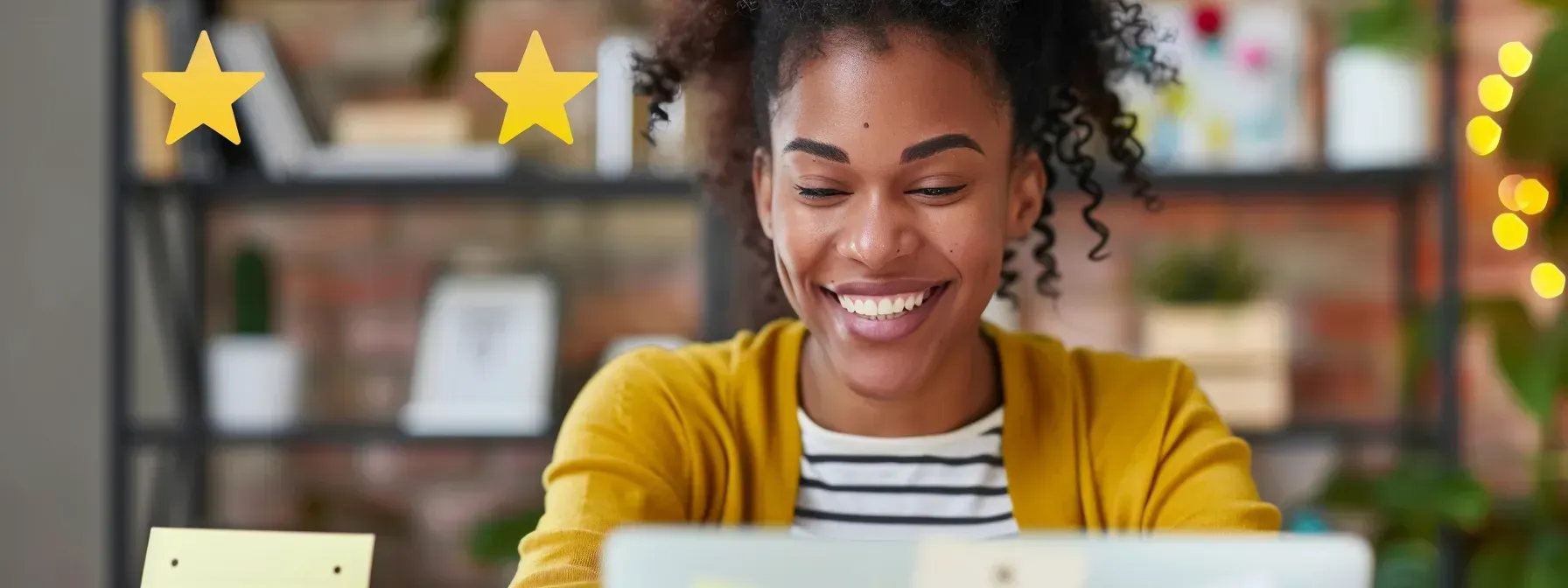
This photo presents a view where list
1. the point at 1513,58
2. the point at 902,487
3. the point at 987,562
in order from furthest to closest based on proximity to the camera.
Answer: the point at 1513,58
the point at 902,487
the point at 987,562

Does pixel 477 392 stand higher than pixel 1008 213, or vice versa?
pixel 1008 213

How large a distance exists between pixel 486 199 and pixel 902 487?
136 centimetres

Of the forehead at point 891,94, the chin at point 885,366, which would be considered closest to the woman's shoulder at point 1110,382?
the chin at point 885,366

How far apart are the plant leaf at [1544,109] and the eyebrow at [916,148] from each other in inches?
52.7

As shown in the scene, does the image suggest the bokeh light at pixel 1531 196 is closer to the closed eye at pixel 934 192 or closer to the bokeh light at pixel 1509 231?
the bokeh light at pixel 1509 231

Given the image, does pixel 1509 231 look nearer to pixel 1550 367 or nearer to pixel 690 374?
pixel 1550 367

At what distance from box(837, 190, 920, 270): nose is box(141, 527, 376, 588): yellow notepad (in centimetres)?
40

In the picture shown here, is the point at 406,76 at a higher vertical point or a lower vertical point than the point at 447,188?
higher

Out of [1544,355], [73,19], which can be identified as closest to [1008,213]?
[1544,355]

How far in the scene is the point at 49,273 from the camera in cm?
246

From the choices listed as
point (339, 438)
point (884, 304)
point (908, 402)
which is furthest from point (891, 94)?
point (339, 438)

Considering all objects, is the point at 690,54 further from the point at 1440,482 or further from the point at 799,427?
the point at 1440,482

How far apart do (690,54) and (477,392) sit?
118cm

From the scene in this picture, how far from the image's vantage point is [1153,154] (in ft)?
6.96
